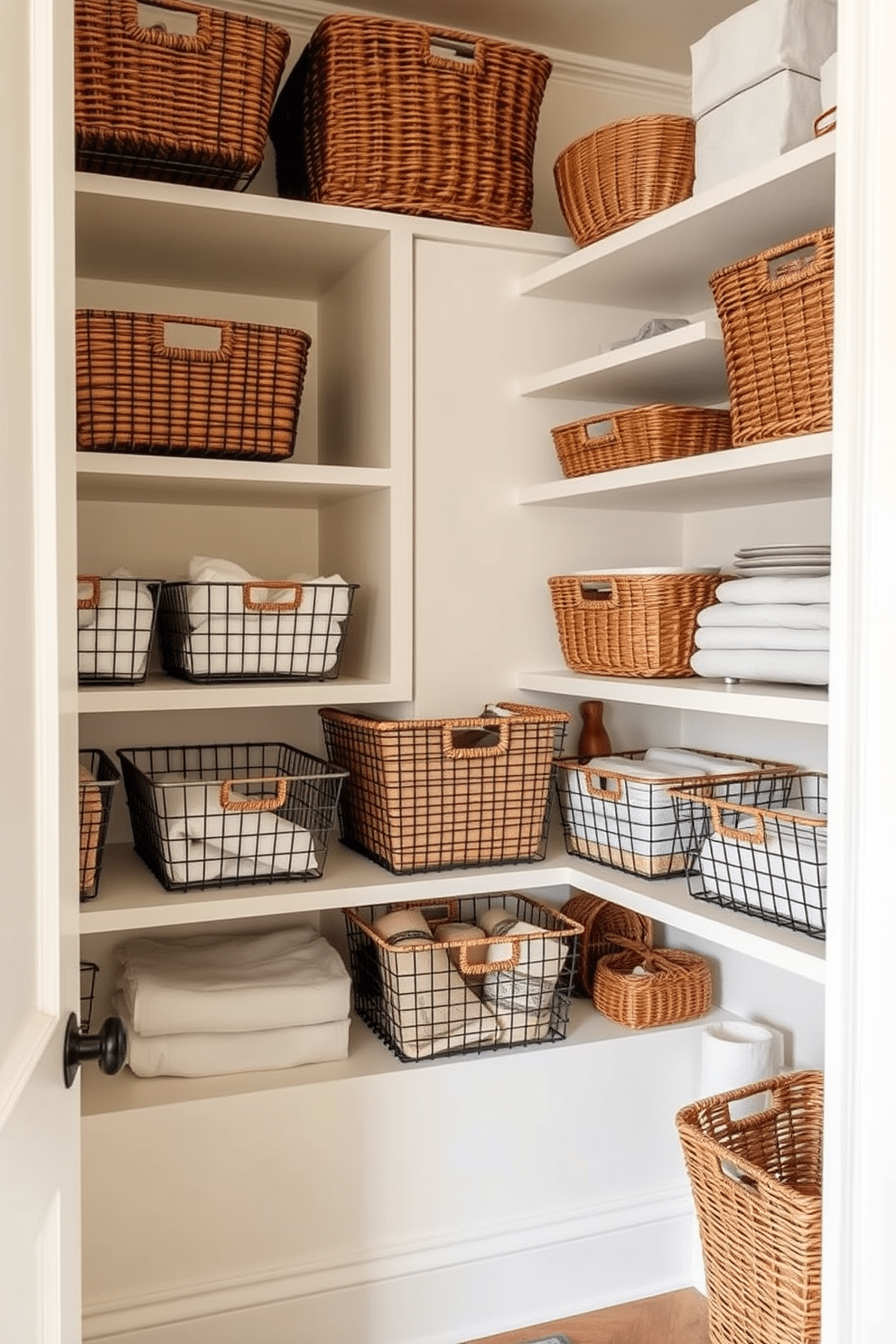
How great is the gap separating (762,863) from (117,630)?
3.42ft

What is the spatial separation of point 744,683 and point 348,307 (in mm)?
1012

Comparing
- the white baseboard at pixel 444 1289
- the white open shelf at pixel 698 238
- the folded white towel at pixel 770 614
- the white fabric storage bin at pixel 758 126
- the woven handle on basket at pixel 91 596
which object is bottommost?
the white baseboard at pixel 444 1289

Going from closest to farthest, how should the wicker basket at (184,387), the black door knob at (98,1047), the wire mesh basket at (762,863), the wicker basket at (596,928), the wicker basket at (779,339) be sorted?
the black door knob at (98,1047) < the wicker basket at (779,339) < the wire mesh basket at (762,863) < the wicker basket at (184,387) < the wicker basket at (596,928)

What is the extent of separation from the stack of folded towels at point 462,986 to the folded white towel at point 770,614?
61 centimetres

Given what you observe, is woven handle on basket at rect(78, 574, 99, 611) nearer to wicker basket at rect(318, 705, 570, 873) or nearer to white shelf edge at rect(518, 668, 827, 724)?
wicker basket at rect(318, 705, 570, 873)

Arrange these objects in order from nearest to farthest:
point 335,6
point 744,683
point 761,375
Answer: point 761,375 → point 744,683 → point 335,6

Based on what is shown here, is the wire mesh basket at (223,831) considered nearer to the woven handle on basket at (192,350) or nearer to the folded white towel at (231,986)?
the folded white towel at (231,986)

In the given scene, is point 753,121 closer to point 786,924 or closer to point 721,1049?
point 786,924

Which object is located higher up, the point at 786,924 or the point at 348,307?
the point at 348,307

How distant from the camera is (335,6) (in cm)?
215

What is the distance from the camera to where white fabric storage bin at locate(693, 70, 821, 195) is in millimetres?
1624

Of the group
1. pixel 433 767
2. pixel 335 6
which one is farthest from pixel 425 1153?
pixel 335 6

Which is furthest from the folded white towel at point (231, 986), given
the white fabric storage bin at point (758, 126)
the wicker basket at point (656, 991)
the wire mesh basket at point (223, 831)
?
the white fabric storage bin at point (758, 126)

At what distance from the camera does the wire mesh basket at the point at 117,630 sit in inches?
72.8
